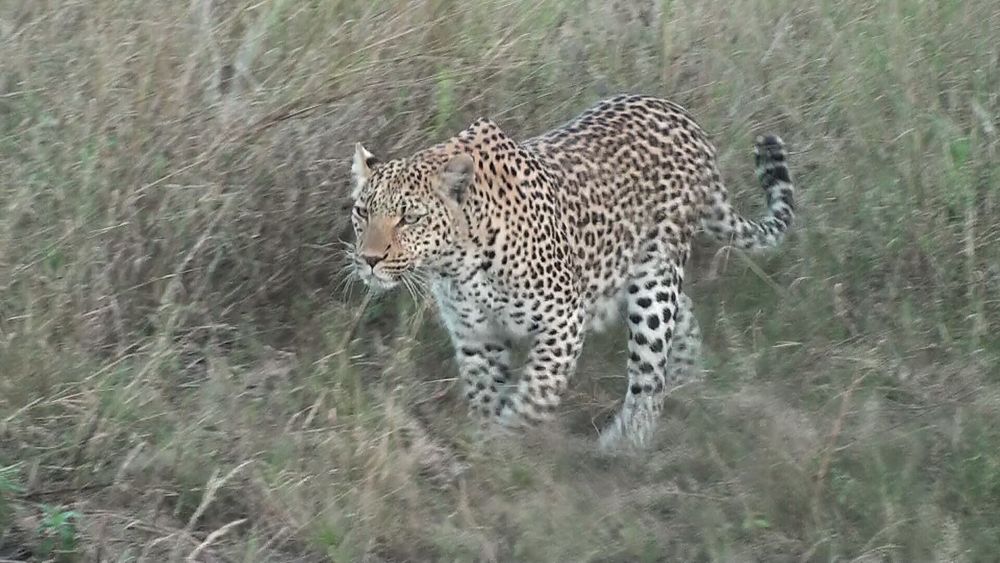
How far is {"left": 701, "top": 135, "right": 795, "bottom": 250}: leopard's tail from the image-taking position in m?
6.11

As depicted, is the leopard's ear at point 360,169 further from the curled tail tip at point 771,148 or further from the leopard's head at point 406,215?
the curled tail tip at point 771,148

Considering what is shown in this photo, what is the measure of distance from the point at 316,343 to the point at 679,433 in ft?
4.45

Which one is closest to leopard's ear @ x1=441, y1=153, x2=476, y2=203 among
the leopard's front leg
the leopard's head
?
the leopard's head

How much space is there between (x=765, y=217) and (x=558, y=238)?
1.14 m

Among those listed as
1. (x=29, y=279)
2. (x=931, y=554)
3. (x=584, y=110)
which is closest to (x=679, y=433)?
(x=931, y=554)

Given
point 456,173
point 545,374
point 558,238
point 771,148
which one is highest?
point 456,173

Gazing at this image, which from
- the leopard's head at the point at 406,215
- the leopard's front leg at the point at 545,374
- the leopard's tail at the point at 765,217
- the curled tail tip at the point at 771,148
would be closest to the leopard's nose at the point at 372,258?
the leopard's head at the point at 406,215

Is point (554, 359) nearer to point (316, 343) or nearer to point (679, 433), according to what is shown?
point (679, 433)

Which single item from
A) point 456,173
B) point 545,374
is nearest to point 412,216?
point 456,173

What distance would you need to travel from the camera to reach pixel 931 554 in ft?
14.3

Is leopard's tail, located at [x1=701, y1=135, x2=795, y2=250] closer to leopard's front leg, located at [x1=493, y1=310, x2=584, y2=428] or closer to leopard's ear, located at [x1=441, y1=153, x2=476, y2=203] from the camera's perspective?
leopard's front leg, located at [x1=493, y1=310, x2=584, y2=428]

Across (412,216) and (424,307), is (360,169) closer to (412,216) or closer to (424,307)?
(412,216)

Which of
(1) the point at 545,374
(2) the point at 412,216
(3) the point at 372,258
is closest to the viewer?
(3) the point at 372,258

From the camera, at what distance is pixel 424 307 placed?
224 inches
